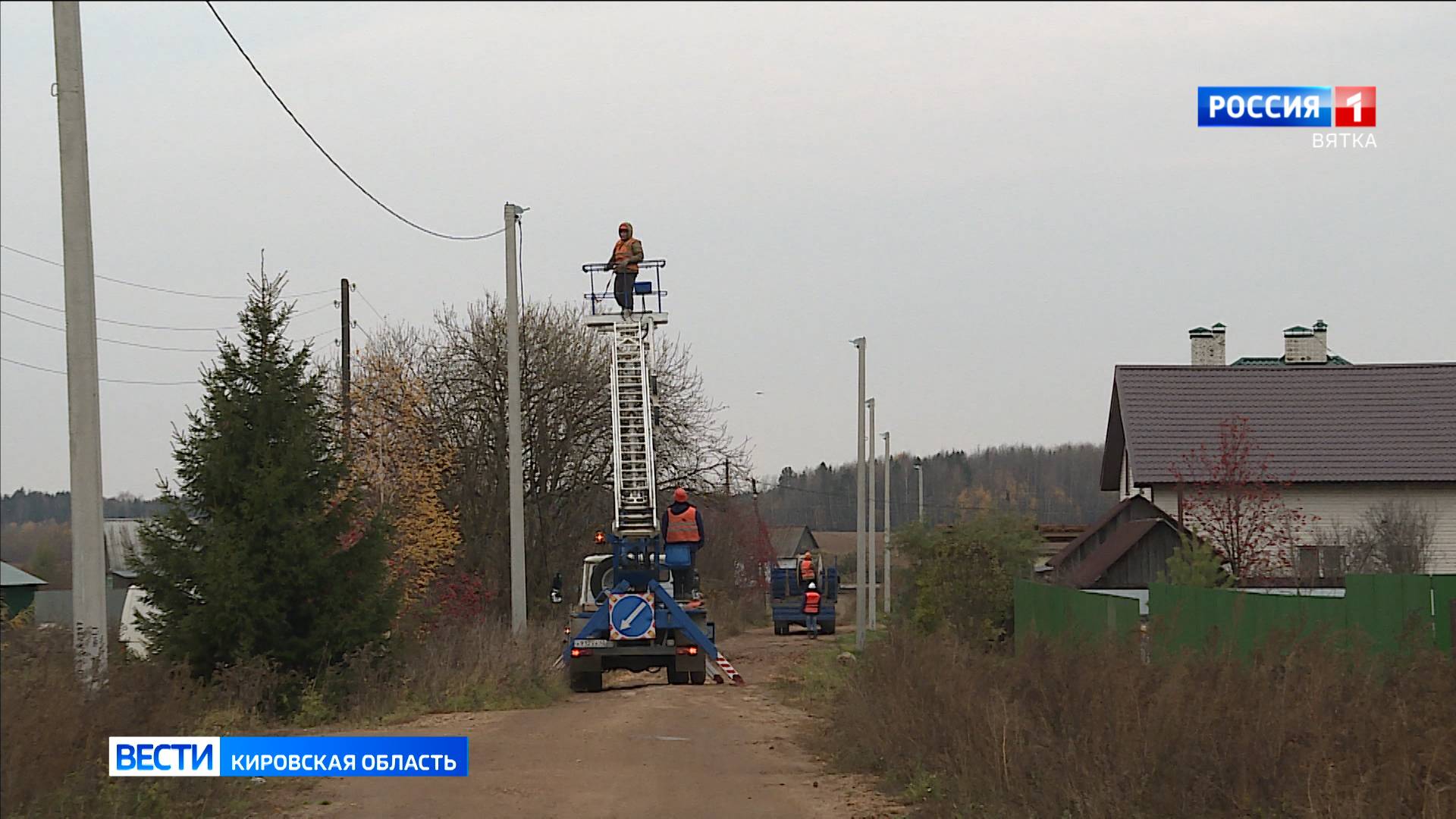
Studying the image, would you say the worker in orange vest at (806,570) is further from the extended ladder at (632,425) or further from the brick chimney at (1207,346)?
the extended ladder at (632,425)

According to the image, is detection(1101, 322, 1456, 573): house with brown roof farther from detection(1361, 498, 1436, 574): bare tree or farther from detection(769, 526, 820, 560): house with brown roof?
detection(769, 526, 820, 560): house with brown roof

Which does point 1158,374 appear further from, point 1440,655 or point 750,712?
point 1440,655

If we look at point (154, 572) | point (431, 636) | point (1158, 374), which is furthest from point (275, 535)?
point (1158, 374)

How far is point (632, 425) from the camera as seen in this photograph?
1068 inches

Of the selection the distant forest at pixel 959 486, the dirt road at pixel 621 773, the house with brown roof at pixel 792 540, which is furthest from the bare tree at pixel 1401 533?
the house with brown roof at pixel 792 540

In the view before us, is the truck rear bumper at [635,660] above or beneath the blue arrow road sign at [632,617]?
beneath

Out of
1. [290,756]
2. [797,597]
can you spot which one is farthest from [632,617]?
[797,597]

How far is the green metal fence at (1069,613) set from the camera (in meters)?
14.3

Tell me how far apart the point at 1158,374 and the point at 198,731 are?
33.9m

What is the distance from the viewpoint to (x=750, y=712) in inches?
756

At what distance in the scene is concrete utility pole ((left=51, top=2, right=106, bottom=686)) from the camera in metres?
11.8

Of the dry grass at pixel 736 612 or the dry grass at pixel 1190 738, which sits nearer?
the dry grass at pixel 1190 738

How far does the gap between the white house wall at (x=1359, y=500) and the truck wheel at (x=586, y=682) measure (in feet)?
62.6

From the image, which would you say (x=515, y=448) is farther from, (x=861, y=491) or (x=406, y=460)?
(x=861, y=491)
